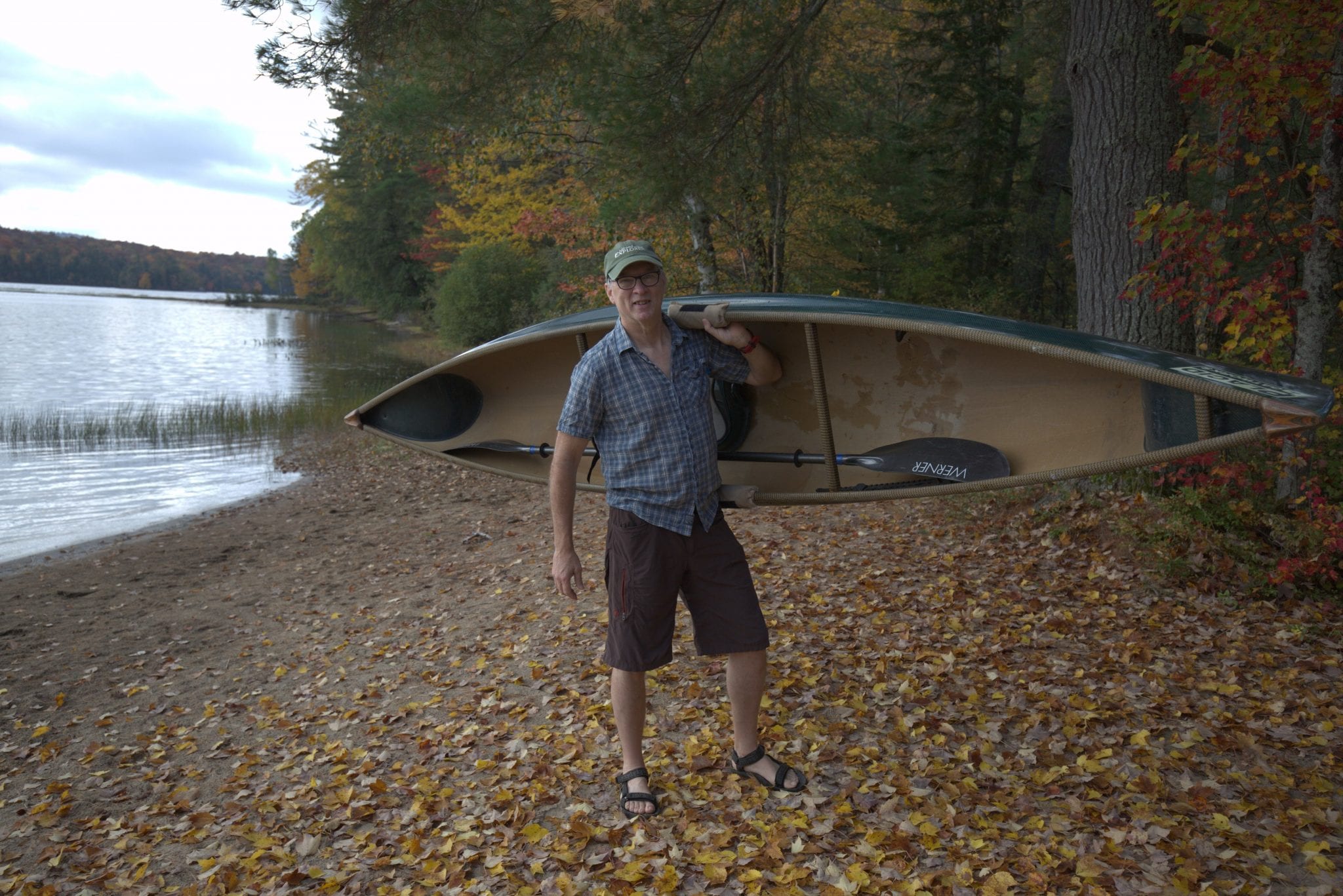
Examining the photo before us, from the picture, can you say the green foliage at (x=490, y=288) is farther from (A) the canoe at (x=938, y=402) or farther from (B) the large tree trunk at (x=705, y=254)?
(A) the canoe at (x=938, y=402)

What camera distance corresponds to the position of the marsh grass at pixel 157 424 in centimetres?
1573

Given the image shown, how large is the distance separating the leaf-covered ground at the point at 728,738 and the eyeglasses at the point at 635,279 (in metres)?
1.94

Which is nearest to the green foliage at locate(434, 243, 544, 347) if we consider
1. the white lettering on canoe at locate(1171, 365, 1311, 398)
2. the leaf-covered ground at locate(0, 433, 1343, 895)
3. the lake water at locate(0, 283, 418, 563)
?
the lake water at locate(0, 283, 418, 563)

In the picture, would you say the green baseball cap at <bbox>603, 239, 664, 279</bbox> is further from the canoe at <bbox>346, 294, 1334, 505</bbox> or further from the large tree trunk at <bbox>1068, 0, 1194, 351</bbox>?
the large tree trunk at <bbox>1068, 0, 1194, 351</bbox>

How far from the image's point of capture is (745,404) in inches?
183

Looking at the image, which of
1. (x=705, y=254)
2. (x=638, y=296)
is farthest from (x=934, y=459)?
(x=705, y=254)

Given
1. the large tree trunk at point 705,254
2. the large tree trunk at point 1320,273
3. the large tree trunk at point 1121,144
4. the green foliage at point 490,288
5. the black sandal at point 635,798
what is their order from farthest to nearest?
the green foliage at point 490,288 < the large tree trunk at point 705,254 < the large tree trunk at point 1121,144 < the large tree trunk at point 1320,273 < the black sandal at point 635,798

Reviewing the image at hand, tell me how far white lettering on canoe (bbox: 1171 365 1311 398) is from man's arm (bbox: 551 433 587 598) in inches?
83.4

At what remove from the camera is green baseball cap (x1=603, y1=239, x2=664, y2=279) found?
302 centimetres

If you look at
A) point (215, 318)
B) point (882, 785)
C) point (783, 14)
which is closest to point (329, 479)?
point (783, 14)

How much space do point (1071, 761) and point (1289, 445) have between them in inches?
119

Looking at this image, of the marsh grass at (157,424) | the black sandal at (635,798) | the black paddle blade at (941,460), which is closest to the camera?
the black sandal at (635,798)

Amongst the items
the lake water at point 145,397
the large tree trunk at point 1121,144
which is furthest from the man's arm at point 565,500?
the lake water at point 145,397

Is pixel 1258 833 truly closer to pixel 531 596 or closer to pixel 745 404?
pixel 745 404
